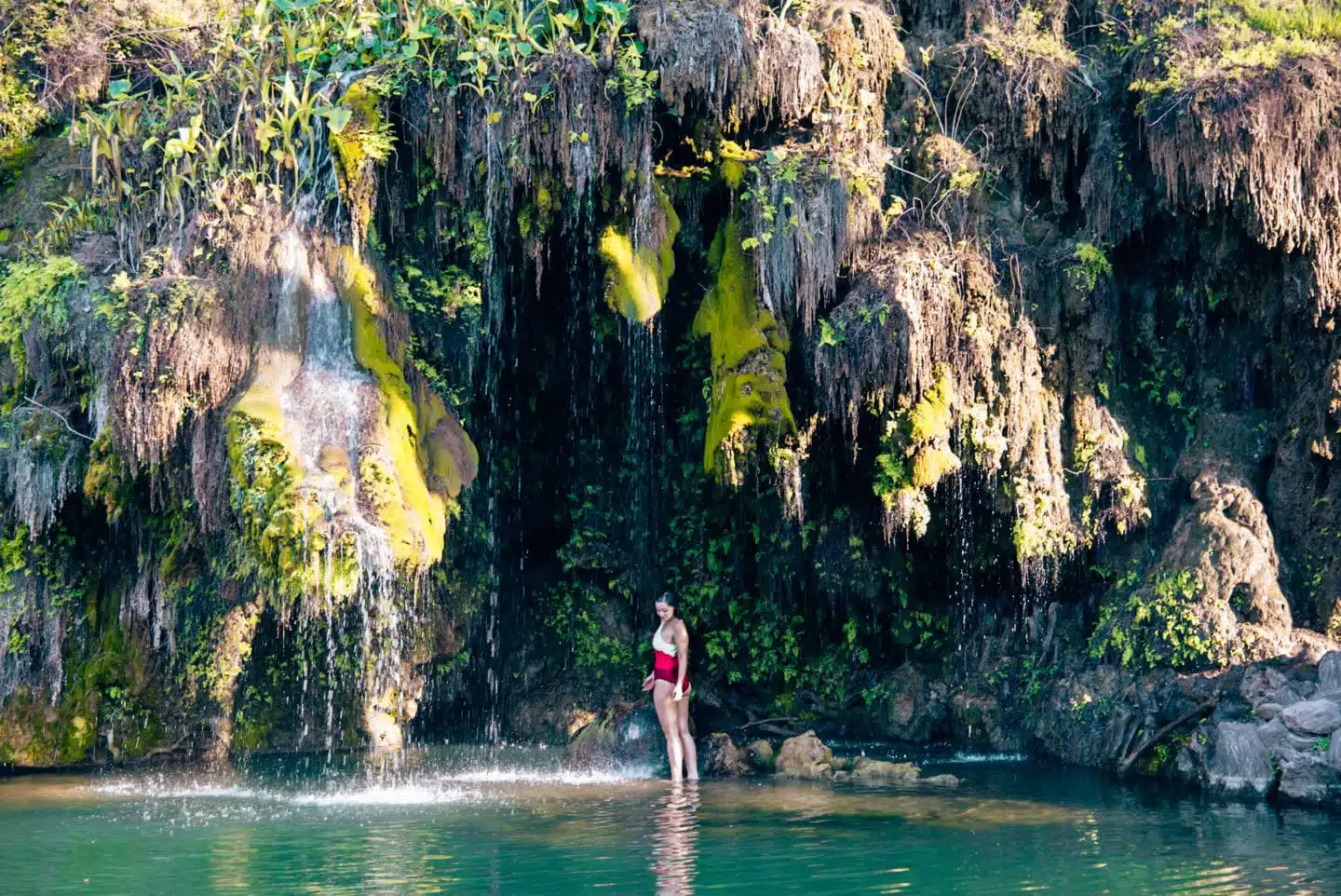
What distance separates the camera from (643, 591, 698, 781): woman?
13.5 meters

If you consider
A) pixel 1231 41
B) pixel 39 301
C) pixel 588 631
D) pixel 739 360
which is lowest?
pixel 588 631

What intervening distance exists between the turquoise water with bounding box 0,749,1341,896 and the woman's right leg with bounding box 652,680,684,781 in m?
0.32

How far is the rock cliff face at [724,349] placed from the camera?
1402 centimetres

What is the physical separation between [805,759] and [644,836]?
3.60 metres

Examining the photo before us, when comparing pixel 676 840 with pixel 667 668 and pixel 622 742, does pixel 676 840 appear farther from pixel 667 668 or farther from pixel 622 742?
pixel 622 742

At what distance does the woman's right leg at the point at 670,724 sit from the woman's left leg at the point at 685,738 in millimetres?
22

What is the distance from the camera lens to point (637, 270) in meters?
14.3

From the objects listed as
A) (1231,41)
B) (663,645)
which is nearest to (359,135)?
(663,645)

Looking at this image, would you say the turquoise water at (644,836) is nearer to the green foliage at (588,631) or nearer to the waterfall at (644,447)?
the green foliage at (588,631)

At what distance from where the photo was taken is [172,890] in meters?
8.70

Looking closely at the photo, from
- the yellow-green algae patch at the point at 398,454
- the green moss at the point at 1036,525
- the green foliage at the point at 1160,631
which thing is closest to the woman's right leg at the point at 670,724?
the yellow-green algae patch at the point at 398,454

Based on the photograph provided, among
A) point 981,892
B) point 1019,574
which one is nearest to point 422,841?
point 981,892

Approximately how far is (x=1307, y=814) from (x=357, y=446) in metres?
8.54

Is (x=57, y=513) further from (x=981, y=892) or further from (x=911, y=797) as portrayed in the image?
(x=981, y=892)
